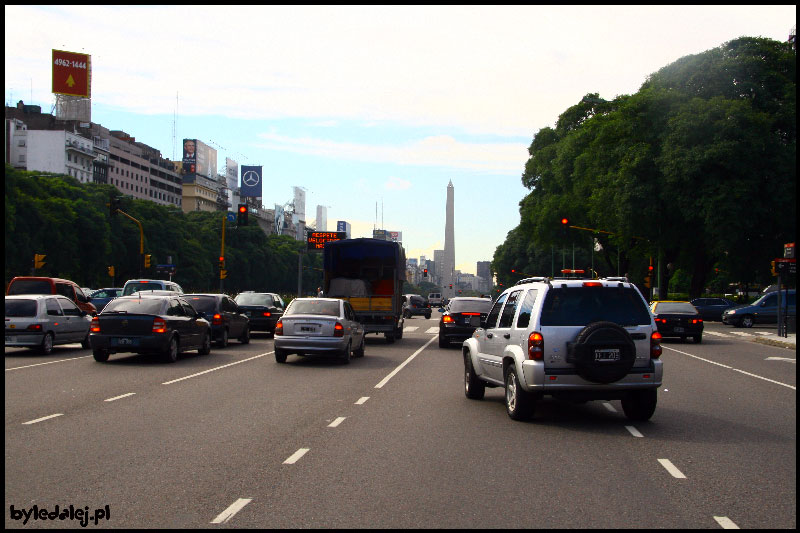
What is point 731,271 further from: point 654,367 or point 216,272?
point 216,272

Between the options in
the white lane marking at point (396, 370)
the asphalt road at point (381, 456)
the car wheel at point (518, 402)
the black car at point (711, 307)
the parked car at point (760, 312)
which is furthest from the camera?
the black car at point (711, 307)

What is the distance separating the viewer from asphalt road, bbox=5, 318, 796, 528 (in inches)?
249

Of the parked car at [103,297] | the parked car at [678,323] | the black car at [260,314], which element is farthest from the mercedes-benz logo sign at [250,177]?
the parked car at [678,323]

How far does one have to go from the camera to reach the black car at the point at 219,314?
84.2ft

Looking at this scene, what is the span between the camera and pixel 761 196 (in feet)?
139

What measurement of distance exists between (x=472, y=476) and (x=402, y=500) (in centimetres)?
112

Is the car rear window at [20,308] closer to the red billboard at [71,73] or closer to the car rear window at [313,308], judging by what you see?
the car rear window at [313,308]

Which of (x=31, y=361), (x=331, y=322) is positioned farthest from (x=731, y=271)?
(x=31, y=361)

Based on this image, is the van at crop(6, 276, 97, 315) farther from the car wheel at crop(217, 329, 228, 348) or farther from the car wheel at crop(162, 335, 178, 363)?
the car wheel at crop(162, 335, 178, 363)

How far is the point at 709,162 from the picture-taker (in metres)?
42.6

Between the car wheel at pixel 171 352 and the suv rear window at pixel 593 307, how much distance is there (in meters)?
11.8

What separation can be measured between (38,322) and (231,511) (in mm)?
17294

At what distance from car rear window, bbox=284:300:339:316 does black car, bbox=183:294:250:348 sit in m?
5.05

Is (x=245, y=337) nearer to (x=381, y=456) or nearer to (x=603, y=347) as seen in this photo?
(x=603, y=347)
